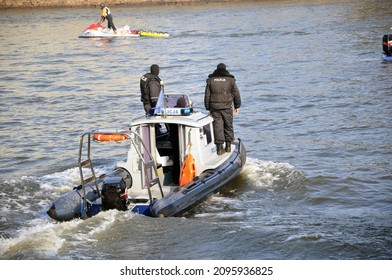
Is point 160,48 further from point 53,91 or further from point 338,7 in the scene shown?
point 338,7

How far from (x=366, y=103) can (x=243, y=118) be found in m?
3.72

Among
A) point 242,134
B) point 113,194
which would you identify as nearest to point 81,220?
point 113,194

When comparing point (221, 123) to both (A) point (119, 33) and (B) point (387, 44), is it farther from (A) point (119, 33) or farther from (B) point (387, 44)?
(A) point (119, 33)

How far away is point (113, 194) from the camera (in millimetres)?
12344

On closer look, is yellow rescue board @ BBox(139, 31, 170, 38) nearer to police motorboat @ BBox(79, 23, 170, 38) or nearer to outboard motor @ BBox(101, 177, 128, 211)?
police motorboat @ BBox(79, 23, 170, 38)

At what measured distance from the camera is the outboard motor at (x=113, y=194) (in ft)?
40.5

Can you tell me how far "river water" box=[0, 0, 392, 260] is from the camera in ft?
39.3

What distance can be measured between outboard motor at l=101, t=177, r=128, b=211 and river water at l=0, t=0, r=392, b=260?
0.17 m

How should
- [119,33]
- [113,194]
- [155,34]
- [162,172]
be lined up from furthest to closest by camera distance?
[119,33] < [155,34] < [162,172] < [113,194]

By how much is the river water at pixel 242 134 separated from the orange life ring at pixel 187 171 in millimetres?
571

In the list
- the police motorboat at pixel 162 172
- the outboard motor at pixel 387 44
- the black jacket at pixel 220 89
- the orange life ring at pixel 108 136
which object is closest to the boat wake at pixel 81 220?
the police motorboat at pixel 162 172

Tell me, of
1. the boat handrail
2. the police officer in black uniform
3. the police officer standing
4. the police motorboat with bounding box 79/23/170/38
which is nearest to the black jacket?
the police officer standing

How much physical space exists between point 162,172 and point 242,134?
20.7ft

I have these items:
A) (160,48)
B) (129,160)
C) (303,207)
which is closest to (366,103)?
(303,207)
